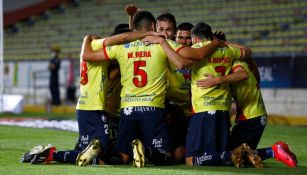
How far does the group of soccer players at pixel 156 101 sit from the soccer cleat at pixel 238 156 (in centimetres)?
1

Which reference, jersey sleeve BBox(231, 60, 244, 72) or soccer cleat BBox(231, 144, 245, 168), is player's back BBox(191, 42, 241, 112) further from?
soccer cleat BBox(231, 144, 245, 168)

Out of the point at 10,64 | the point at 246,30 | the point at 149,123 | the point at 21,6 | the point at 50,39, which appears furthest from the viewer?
the point at 21,6

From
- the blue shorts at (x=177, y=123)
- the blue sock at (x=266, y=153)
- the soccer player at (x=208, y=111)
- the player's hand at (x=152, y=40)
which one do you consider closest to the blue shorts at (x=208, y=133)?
the soccer player at (x=208, y=111)

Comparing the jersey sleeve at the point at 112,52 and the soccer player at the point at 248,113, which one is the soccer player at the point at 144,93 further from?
the soccer player at the point at 248,113

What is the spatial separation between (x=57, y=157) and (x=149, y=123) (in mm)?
1184

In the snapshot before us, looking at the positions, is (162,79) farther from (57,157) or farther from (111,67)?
(57,157)

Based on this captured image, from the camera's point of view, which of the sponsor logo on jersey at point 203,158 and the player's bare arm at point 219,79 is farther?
the player's bare arm at point 219,79

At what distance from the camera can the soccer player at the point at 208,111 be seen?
33.3 ft

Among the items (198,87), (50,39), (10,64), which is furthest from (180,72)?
(50,39)

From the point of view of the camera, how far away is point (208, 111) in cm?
1017

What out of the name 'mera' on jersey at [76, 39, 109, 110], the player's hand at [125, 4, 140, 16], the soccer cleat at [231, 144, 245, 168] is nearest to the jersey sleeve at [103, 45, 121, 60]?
the name 'mera' on jersey at [76, 39, 109, 110]

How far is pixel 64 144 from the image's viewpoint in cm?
1331

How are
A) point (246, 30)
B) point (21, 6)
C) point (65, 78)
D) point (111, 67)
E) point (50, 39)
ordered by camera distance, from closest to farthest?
point (111, 67), point (246, 30), point (65, 78), point (50, 39), point (21, 6)

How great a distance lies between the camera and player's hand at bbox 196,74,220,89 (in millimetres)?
10156
